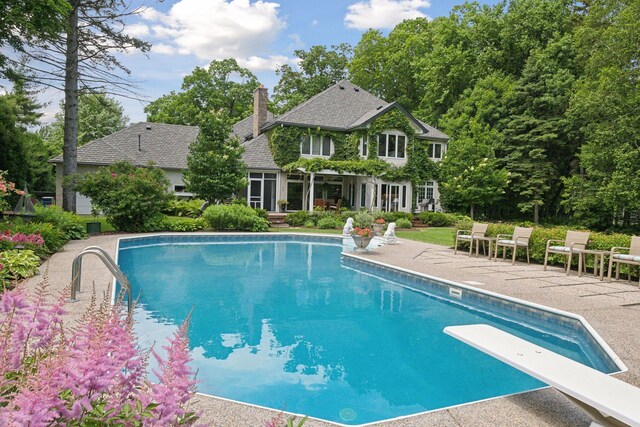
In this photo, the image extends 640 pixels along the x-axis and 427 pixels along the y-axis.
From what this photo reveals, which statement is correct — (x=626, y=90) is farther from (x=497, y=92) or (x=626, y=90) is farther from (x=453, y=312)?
(x=453, y=312)

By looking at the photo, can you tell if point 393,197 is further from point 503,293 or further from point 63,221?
point 503,293

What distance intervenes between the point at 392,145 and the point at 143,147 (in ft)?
52.0

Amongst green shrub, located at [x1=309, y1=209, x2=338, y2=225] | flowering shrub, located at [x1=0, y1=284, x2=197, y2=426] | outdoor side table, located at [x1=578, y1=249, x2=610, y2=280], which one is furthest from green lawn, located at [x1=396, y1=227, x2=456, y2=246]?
flowering shrub, located at [x1=0, y1=284, x2=197, y2=426]

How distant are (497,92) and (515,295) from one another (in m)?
26.6

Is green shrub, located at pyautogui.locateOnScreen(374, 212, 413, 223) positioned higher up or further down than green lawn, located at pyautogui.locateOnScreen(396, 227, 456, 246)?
higher up

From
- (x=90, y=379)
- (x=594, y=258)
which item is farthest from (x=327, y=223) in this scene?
(x=90, y=379)

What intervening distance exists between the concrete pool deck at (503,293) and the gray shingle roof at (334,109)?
11.8 m

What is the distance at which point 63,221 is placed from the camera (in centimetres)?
1491

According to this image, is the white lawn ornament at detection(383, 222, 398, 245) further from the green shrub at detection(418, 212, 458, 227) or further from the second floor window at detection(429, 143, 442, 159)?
the second floor window at detection(429, 143, 442, 159)

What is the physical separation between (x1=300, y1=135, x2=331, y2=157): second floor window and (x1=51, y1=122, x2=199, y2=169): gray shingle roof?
7577mm

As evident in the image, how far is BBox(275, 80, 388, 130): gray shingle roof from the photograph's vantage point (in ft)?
88.4

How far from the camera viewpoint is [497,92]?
31.3 meters

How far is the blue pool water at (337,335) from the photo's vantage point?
199 inches

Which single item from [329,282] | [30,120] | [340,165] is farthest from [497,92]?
[30,120]
